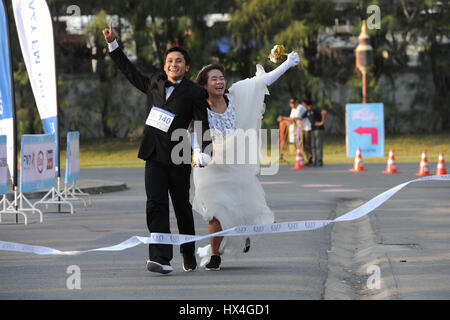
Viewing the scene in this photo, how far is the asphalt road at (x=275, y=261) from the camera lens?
8203 millimetres

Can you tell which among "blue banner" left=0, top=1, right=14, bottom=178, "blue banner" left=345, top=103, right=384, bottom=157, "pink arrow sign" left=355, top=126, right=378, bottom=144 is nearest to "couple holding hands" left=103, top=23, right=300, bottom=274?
"blue banner" left=0, top=1, right=14, bottom=178

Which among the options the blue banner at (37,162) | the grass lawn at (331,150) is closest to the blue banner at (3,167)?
the blue banner at (37,162)

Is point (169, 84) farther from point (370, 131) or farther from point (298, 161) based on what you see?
point (370, 131)

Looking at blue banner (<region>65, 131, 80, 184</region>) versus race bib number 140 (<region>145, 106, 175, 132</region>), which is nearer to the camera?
race bib number 140 (<region>145, 106, 175, 132</region>)

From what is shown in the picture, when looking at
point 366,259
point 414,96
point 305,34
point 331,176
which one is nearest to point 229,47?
point 305,34

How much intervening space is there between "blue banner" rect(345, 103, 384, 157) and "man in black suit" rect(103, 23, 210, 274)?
2257 centimetres

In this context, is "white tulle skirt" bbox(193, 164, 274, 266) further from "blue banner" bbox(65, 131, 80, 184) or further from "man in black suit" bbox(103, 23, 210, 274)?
"blue banner" bbox(65, 131, 80, 184)

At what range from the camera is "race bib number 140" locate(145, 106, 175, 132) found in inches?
361

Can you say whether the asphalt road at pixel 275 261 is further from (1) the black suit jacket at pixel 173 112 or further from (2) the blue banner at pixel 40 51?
(2) the blue banner at pixel 40 51

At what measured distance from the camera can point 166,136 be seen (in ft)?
30.1

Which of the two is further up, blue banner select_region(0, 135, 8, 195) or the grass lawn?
blue banner select_region(0, 135, 8, 195)

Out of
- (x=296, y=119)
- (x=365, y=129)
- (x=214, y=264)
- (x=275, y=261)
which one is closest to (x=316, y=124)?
(x=296, y=119)
